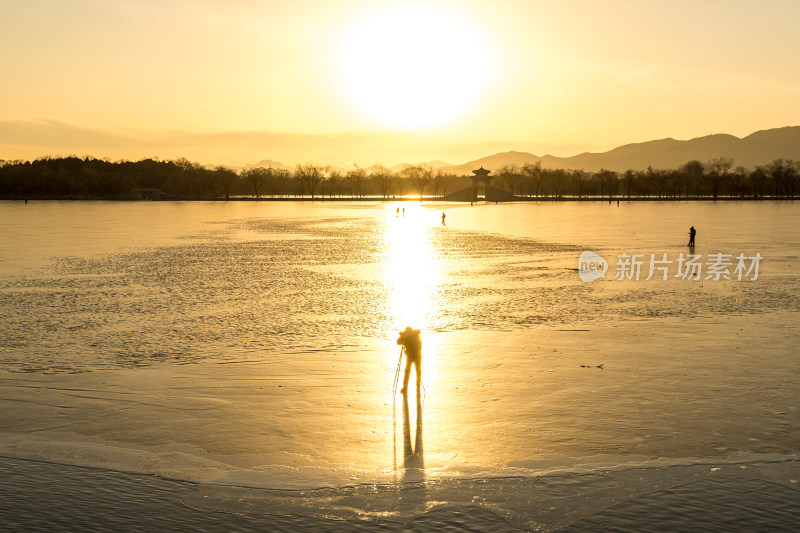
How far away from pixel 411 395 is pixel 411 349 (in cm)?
87

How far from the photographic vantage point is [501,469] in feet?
32.1

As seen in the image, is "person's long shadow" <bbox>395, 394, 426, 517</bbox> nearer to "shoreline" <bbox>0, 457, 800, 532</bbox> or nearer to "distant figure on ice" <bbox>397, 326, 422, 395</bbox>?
"shoreline" <bbox>0, 457, 800, 532</bbox>

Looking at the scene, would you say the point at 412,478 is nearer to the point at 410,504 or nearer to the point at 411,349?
the point at 410,504

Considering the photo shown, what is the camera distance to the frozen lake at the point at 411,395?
9.64 meters

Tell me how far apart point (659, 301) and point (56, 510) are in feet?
66.3

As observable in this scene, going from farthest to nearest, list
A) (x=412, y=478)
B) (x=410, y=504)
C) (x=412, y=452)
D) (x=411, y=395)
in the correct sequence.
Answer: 1. (x=411, y=395)
2. (x=412, y=452)
3. (x=412, y=478)
4. (x=410, y=504)

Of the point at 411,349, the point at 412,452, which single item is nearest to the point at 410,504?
the point at 412,452

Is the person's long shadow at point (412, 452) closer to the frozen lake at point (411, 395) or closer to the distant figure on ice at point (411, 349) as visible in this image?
the frozen lake at point (411, 395)

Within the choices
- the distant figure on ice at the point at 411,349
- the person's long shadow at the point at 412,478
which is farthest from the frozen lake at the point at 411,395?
the distant figure on ice at the point at 411,349

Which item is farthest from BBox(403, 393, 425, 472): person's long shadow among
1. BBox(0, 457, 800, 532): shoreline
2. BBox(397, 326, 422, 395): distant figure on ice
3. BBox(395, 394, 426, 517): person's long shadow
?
BBox(397, 326, 422, 395): distant figure on ice

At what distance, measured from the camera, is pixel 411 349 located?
1315 centimetres

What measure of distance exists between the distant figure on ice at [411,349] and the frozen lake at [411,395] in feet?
1.57

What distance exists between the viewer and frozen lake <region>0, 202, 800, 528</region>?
9641 millimetres

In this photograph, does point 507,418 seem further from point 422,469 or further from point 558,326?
point 558,326
